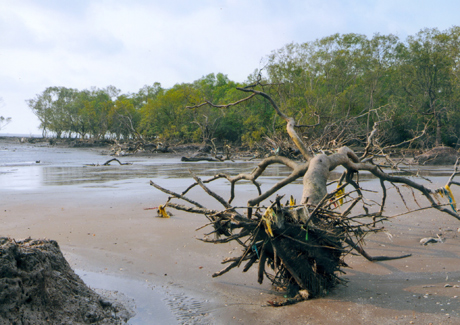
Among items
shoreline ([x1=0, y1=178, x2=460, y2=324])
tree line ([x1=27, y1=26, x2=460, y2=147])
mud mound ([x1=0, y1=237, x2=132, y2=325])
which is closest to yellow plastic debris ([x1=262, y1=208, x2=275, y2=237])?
shoreline ([x1=0, y1=178, x2=460, y2=324])

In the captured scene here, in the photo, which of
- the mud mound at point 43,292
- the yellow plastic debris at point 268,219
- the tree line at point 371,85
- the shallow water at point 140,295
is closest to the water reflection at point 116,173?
the shallow water at point 140,295

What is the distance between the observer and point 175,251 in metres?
5.98

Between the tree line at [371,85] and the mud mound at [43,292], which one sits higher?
the tree line at [371,85]

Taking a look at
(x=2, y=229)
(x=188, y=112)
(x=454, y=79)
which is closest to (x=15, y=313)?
(x=2, y=229)

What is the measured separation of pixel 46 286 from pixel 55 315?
25cm

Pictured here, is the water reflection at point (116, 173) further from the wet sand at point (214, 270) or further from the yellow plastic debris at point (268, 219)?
the yellow plastic debris at point (268, 219)

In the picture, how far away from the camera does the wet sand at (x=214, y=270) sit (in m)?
3.85

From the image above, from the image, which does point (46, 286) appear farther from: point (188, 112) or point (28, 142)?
point (28, 142)

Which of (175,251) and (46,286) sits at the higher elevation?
(46,286)

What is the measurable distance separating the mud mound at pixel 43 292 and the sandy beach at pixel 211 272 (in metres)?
0.51

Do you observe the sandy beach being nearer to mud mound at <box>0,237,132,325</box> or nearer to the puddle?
the puddle

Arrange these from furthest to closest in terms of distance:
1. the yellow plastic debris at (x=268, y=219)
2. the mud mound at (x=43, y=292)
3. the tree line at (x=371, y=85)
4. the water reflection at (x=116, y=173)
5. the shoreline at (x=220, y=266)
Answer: the tree line at (x=371, y=85), the water reflection at (x=116, y=173), the shoreline at (x=220, y=266), the yellow plastic debris at (x=268, y=219), the mud mound at (x=43, y=292)

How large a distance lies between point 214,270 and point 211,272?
3.5 inches

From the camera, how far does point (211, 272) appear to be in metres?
5.17
